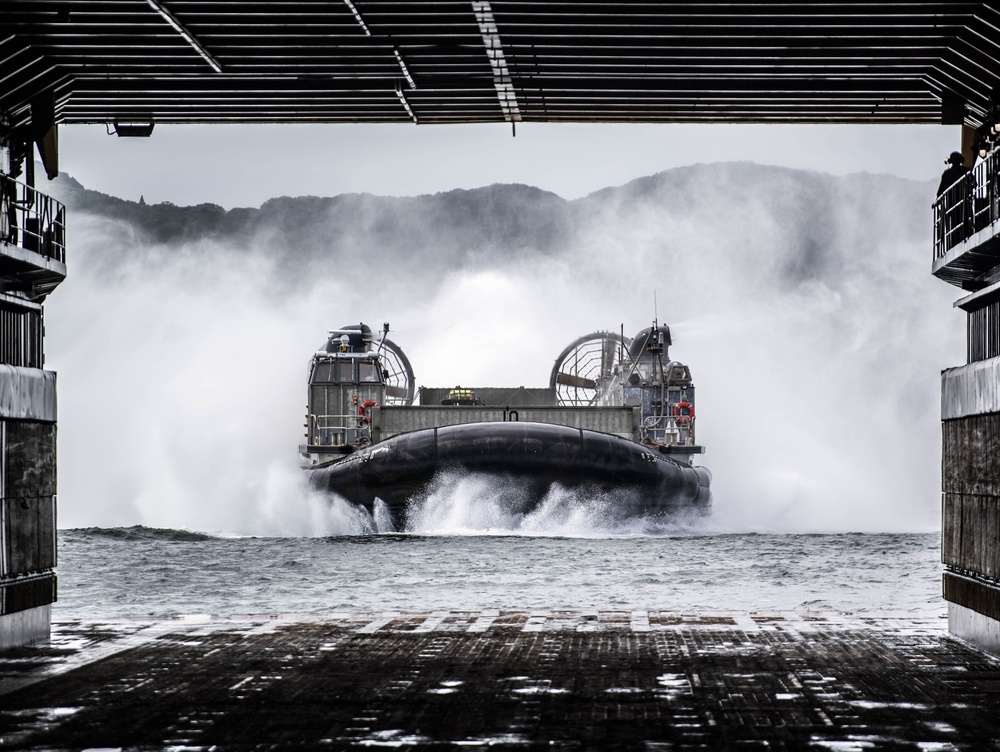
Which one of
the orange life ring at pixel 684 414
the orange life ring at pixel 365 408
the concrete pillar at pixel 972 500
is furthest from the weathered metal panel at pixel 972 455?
the orange life ring at pixel 684 414

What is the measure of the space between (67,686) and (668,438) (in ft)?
87.9

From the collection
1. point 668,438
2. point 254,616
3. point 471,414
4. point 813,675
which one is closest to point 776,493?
point 668,438

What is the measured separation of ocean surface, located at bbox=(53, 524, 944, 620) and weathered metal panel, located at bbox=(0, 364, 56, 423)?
3.04m

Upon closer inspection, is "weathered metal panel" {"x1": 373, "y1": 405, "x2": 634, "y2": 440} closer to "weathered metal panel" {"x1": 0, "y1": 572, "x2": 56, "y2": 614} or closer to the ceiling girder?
the ceiling girder

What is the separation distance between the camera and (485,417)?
103 ft

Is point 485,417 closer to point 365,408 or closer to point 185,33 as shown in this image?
point 365,408

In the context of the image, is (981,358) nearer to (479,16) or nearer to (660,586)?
(479,16)

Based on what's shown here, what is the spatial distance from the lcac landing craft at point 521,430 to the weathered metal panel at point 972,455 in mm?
16047

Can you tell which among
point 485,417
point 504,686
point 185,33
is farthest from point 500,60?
point 485,417

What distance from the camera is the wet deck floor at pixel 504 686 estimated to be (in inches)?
248

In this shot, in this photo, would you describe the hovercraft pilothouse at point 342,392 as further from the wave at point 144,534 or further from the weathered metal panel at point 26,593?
the weathered metal panel at point 26,593

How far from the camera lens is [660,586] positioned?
17969mm

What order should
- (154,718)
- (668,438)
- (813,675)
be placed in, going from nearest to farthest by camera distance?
(154,718)
(813,675)
(668,438)

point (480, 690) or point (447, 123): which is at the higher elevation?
point (447, 123)
